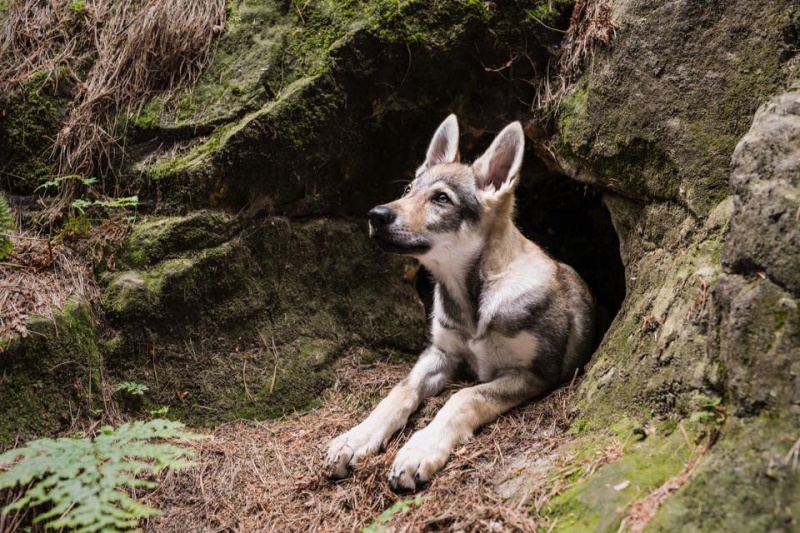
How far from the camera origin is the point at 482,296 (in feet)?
15.8

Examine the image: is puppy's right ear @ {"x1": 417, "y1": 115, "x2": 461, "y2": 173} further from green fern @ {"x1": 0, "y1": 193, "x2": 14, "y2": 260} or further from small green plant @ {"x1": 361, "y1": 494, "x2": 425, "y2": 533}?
green fern @ {"x1": 0, "y1": 193, "x2": 14, "y2": 260}

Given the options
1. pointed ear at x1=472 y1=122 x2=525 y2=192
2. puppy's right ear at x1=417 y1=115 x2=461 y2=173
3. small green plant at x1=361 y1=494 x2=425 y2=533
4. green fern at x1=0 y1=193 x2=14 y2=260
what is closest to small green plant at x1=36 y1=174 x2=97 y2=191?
green fern at x1=0 y1=193 x2=14 y2=260

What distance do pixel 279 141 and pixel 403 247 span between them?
1.50 meters

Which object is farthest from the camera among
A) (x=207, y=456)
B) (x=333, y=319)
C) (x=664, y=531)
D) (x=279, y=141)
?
(x=333, y=319)

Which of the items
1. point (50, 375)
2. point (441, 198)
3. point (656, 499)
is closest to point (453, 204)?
point (441, 198)

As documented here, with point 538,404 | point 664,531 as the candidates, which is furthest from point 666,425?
point 538,404

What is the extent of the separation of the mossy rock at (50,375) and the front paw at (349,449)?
175 centimetres

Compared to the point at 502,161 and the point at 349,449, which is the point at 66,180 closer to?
the point at 349,449

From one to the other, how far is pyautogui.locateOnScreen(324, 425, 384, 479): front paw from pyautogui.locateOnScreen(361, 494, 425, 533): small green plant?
0.47 meters

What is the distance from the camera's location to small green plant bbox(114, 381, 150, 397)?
4516 millimetres

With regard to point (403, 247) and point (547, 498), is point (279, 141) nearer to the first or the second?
point (403, 247)

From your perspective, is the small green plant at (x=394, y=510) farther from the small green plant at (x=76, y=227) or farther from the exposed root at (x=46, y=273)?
the small green plant at (x=76, y=227)

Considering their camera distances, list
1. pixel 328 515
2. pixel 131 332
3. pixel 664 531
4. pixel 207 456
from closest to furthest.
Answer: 1. pixel 664 531
2. pixel 328 515
3. pixel 207 456
4. pixel 131 332

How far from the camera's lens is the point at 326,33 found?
5.25 m
